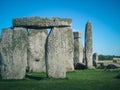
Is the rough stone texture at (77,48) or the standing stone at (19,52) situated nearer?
the standing stone at (19,52)

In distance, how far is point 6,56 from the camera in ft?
45.3

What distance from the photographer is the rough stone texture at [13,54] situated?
13.8 metres

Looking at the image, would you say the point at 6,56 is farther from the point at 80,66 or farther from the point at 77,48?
the point at 77,48

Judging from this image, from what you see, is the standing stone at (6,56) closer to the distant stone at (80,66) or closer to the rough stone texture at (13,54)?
the rough stone texture at (13,54)

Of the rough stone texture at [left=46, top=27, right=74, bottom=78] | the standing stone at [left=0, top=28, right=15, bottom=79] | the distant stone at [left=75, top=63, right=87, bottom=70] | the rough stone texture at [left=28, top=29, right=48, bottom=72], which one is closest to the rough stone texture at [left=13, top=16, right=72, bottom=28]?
the rough stone texture at [left=46, top=27, right=74, bottom=78]

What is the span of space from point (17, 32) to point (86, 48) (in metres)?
11.8

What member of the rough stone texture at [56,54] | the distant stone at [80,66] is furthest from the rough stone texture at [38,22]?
the distant stone at [80,66]

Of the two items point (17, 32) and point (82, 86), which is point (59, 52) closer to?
point (17, 32)

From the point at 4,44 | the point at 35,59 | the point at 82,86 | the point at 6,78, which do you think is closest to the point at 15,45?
the point at 4,44

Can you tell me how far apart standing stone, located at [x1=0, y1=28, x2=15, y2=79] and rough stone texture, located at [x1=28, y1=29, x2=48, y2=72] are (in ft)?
23.2

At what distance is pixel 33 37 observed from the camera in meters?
22.0

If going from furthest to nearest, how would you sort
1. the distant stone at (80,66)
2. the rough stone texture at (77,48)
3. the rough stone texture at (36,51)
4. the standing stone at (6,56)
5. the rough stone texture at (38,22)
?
the rough stone texture at (77,48) → the distant stone at (80,66) → the rough stone texture at (36,51) → the rough stone texture at (38,22) → the standing stone at (6,56)

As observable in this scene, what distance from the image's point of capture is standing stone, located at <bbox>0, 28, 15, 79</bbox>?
13.8 metres

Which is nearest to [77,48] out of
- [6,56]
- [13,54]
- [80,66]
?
[80,66]
